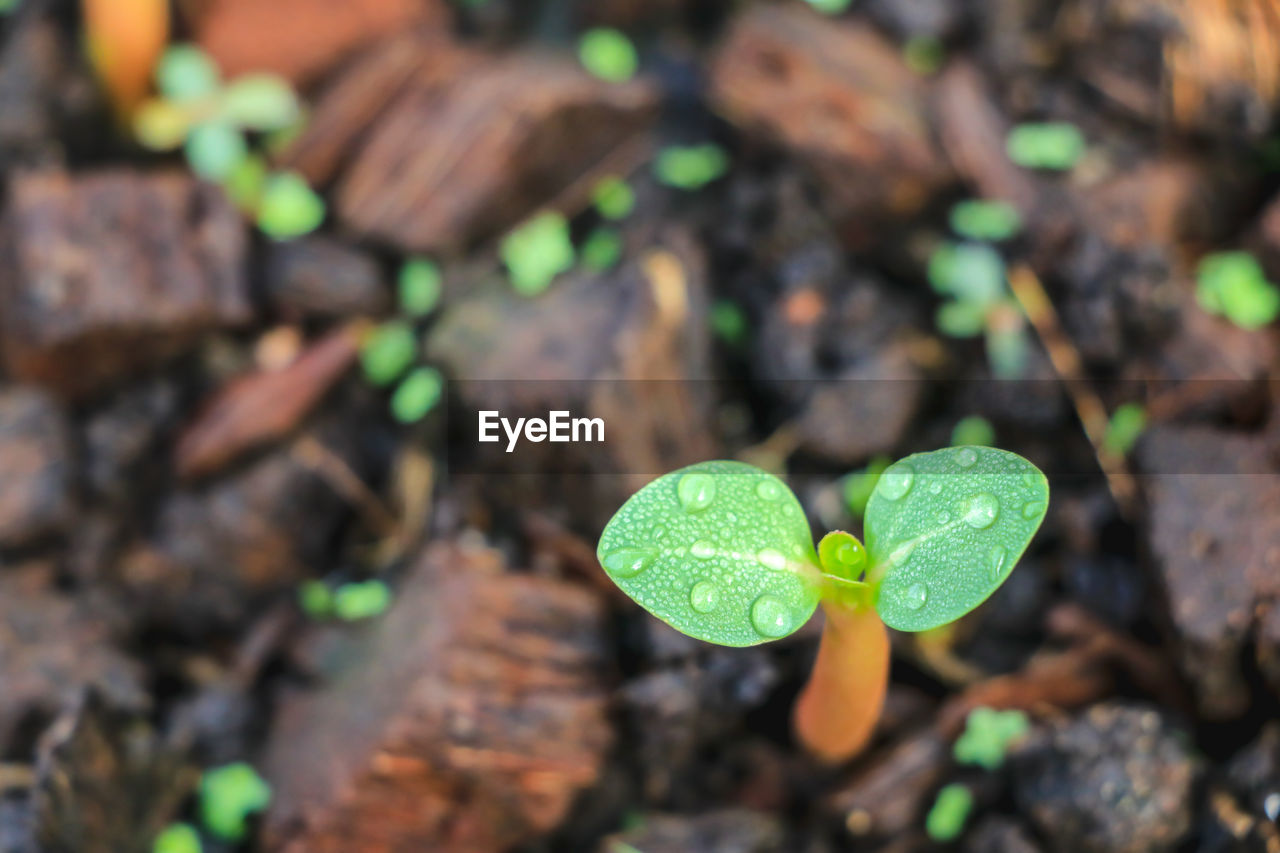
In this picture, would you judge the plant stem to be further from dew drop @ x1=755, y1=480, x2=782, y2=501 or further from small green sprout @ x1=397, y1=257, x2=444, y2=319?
small green sprout @ x1=397, y1=257, x2=444, y2=319

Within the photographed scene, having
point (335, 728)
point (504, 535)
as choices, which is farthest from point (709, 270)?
point (335, 728)

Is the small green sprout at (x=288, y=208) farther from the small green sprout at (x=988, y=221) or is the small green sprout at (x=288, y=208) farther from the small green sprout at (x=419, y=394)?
the small green sprout at (x=988, y=221)

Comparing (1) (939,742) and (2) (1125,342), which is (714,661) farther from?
(2) (1125,342)

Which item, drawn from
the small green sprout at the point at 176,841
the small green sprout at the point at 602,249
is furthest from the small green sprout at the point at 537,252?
the small green sprout at the point at 176,841

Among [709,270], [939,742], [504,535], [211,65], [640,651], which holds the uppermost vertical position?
[211,65]

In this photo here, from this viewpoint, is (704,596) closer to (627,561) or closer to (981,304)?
(627,561)

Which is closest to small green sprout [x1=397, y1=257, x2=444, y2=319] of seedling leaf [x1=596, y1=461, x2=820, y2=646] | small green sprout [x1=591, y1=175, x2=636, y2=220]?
small green sprout [x1=591, y1=175, x2=636, y2=220]
